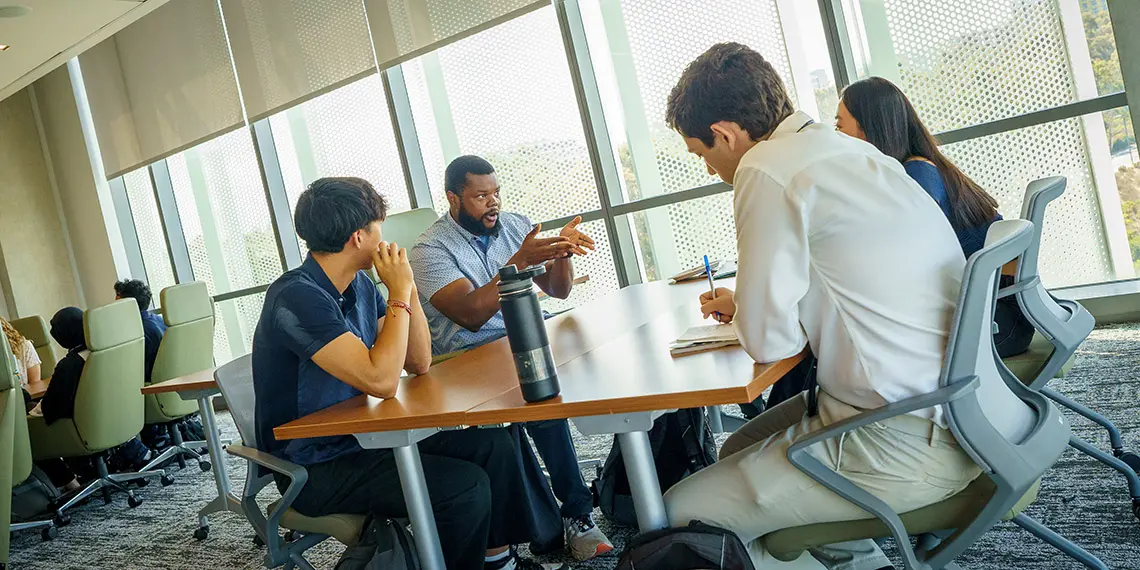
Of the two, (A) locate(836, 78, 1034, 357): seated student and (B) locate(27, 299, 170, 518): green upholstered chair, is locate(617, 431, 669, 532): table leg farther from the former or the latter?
(B) locate(27, 299, 170, 518): green upholstered chair

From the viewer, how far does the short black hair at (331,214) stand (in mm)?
2324

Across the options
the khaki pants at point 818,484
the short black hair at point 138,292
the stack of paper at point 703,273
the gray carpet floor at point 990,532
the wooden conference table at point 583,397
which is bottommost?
the gray carpet floor at point 990,532

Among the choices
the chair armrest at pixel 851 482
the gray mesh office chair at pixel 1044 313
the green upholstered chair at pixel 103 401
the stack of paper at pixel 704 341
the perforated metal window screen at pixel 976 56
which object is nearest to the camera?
A: the chair armrest at pixel 851 482

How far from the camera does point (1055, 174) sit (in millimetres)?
4121

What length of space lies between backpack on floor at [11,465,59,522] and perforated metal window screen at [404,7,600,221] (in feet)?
9.54

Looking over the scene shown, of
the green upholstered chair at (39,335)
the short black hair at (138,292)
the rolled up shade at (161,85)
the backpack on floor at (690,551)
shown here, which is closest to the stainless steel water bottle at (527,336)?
the backpack on floor at (690,551)

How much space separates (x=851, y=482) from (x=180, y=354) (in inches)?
177

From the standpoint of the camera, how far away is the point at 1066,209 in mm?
4203

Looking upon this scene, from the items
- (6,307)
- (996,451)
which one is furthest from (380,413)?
(6,307)

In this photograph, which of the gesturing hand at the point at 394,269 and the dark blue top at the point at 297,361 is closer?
the dark blue top at the point at 297,361

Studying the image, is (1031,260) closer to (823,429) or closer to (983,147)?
(823,429)

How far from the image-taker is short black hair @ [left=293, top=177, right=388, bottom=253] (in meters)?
2.32

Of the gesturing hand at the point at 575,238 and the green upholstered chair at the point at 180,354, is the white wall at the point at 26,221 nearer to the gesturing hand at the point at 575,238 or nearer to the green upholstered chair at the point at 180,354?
the green upholstered chair at the point at 180,354

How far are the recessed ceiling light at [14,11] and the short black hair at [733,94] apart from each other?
17.4 ft
